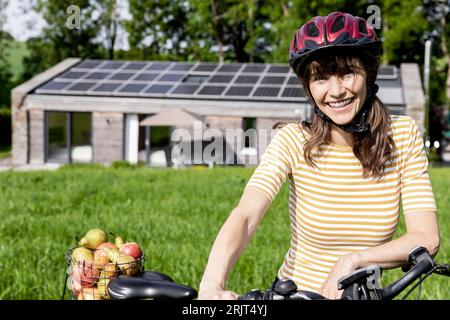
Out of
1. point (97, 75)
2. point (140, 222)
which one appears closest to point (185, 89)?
point (97, 75)

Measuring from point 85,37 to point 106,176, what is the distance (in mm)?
20926

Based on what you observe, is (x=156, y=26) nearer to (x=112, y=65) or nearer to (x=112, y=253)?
(x=112, y=65)

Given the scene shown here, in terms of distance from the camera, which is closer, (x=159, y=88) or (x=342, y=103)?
(x=342, y=103)

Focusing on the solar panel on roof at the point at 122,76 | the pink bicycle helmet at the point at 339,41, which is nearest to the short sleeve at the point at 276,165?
the pink bicycle helmet at the point at 339,41

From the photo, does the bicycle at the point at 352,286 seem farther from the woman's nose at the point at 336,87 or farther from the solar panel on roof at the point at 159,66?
the solar panel on roof at the point at 159,66

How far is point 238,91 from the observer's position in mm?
24094

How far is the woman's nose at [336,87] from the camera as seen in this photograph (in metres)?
1.96

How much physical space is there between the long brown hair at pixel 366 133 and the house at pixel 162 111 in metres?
20.0

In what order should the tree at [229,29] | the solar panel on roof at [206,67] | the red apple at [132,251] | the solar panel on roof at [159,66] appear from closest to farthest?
the red apple at [132,251], the solar panel on roof at [206,67], the solar panel on roof at [159,66], the tree at [229,29]

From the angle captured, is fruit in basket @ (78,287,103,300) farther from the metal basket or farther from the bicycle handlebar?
the bicycle handlebar

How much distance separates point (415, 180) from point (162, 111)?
72.5 feet

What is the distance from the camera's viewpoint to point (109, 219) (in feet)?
30.7

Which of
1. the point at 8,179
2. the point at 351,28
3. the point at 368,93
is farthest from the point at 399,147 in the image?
the point at 8,179

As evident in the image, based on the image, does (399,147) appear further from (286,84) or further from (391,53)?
(391,53)
